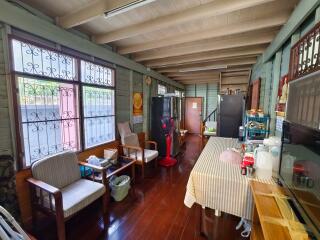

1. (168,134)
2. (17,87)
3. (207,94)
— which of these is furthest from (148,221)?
(207,94)

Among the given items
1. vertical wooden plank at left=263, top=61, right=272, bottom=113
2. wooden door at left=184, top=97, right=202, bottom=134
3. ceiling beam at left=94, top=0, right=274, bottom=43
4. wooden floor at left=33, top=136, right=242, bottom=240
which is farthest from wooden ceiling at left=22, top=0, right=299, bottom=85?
wooden door at left=184, top=97, right=202, bottom=134

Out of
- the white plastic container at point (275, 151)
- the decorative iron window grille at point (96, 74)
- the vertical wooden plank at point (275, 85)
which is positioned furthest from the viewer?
the decorative iron window grille at point (96, 74)

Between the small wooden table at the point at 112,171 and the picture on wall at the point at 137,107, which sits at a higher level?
the picture on wall at the point at 137,107

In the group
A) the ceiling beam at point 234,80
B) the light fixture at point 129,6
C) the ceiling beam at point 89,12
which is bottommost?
the ceiling beam at point 234,80

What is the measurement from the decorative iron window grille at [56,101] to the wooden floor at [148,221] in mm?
944

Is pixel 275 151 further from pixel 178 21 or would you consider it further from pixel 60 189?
pixel 60 189

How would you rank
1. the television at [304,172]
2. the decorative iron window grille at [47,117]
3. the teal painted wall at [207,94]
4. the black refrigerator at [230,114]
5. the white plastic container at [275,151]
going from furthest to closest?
1. the teal painted wall at [207,94]
2. the black refrigerator at [230,114]
3. the decorative iron window grille at [47,117]
4. the white plastic container at [275,151]
5. the television at [304,172]

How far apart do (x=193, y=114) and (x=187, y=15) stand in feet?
19.9

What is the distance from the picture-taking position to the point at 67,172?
75.9 inches

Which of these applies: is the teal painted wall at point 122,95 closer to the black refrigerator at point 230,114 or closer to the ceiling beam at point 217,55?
the ceiling beam at point 217,55

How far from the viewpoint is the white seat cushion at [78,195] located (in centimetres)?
153

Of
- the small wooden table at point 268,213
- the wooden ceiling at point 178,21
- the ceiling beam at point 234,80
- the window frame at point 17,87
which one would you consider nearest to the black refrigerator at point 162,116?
the wooden ceiling at point 178,21

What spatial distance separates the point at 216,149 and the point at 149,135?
8.13ft

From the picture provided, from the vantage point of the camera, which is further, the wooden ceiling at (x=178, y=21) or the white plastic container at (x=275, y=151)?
the wooden ceiling at (x=178, y=21)
